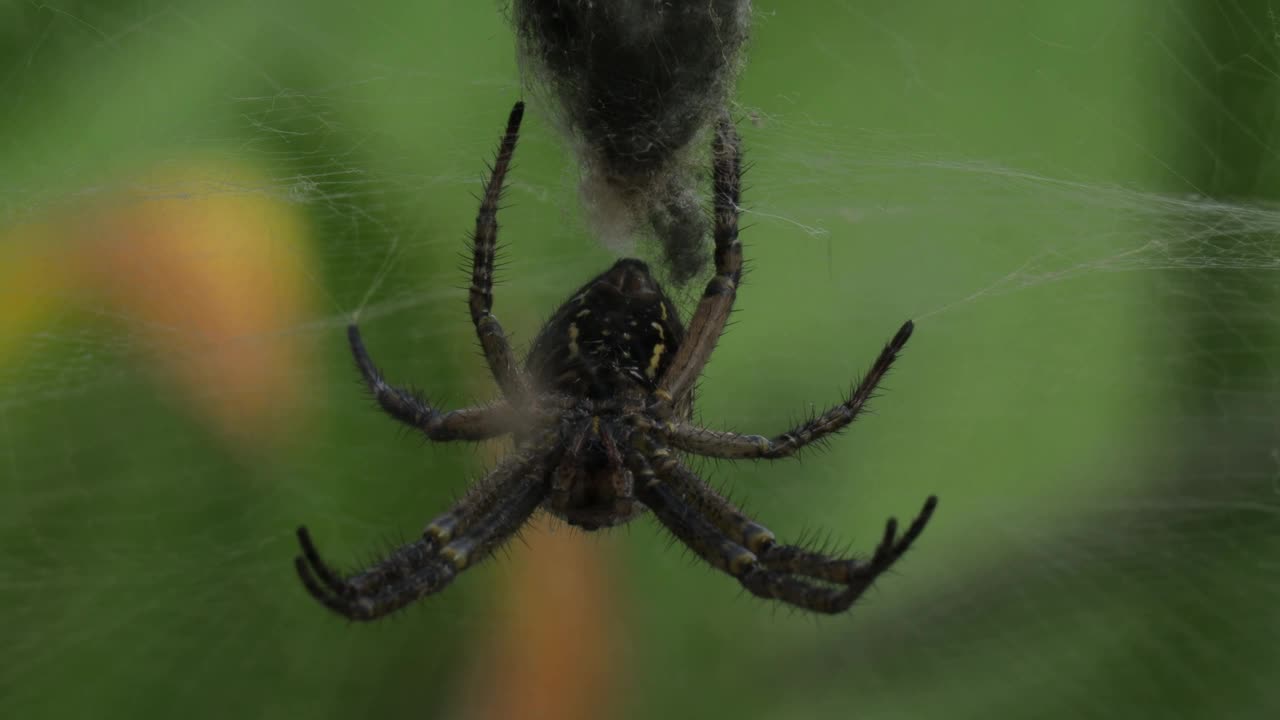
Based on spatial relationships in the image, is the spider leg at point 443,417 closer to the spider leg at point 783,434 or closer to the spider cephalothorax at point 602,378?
the spider cephalothorax at point 602,378

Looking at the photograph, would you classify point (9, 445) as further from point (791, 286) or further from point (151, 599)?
point (791, 286)

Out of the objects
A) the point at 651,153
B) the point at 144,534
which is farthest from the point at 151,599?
the point at 651,153

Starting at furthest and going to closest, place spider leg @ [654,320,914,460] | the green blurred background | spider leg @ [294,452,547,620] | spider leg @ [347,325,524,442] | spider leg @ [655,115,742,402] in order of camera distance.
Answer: the green blurred background < spider leg @ [347,325,524,442] < spider leg @ [654,320,914,460] < spider leg @ [655,115,742,402] < spider leg @ [294,452,547,620]

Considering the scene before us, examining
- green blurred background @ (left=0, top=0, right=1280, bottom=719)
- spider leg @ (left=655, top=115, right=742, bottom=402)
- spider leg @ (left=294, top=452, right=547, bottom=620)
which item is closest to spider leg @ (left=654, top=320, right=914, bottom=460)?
spider leg @ (left=655, top=115, right=742, bottom=402)

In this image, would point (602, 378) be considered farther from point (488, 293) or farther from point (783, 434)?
point (783, 434)

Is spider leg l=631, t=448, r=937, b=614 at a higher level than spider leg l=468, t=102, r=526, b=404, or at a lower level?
lower

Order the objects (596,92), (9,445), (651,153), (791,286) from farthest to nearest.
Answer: (9,445) → (791,286) → (651,153) → (596,92)

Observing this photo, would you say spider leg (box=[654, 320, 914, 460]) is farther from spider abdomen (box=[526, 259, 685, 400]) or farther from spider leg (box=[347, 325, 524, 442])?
spider leg (box=[347, 325, 524, 442])
